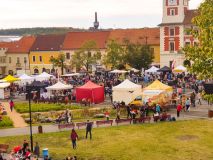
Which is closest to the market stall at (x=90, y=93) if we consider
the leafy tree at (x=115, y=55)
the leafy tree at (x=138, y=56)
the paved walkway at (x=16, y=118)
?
the paved walkway at (x=16, y=118)

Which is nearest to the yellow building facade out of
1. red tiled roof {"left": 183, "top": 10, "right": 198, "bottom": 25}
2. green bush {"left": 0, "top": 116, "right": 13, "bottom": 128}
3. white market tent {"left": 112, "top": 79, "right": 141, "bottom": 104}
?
red tiled roof {"left": 183, "top": 10, "right": 198, "bottom": 25}

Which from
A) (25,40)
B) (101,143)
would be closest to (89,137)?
(101,143)

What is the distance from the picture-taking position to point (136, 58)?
2655 inches

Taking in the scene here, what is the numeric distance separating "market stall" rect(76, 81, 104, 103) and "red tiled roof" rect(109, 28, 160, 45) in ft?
116

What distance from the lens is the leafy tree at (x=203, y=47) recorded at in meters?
21.0

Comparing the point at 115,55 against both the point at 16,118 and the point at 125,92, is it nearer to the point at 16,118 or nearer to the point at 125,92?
the point at 125,92

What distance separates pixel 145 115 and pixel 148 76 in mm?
26805

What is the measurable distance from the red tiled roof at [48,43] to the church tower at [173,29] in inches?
887

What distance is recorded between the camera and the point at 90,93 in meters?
44.5

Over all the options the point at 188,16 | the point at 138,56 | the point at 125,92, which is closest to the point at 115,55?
the point at 138,56

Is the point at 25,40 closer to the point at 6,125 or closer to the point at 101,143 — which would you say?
the point at 6,125

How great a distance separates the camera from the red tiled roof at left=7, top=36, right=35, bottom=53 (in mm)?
90250

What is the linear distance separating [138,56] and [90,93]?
2433 cm

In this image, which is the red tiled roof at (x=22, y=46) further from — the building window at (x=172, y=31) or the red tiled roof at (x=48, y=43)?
the building window at (x=172, y=31)
